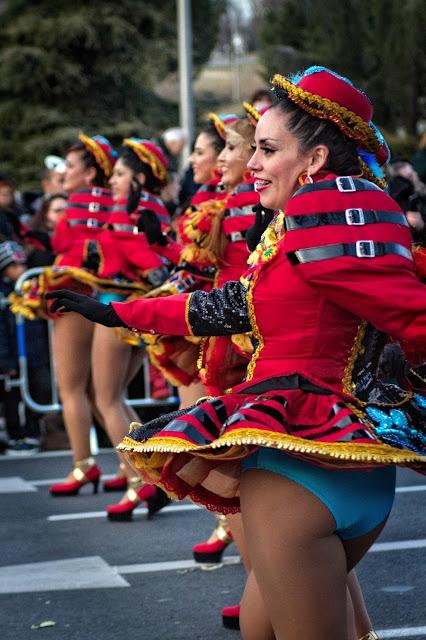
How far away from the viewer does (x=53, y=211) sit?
449 inches

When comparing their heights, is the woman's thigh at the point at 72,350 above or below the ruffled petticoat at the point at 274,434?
below

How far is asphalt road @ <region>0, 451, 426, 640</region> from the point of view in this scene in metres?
5.34

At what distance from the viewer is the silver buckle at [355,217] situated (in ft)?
10.2

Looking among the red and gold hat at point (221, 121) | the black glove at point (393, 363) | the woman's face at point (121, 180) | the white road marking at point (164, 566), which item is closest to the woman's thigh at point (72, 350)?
the woman's face at point (121, 180)

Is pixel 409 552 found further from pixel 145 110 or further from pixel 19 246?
pixel 145 110

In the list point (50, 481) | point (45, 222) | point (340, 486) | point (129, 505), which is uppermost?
point (45, 222)

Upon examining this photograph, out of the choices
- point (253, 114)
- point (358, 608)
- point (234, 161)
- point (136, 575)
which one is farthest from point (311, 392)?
point (136, 575)

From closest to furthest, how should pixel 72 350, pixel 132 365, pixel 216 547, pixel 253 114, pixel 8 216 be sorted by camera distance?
pixel 253 114, pixel 216 547, pixel 132 365, pixel 72 350, pixel 8 216

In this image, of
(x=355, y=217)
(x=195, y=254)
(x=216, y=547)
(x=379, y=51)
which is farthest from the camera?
(x=379, y=51)

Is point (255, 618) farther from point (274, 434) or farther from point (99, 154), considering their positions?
point (99, 154)

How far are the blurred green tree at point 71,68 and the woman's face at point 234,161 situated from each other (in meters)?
20.1

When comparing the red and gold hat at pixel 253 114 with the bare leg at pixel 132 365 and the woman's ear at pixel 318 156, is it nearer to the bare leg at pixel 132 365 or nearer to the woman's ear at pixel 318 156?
the woman's ear at pixel 318 156

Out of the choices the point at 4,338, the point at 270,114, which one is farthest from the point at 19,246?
the point at 270,114

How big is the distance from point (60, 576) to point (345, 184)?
360 cm
